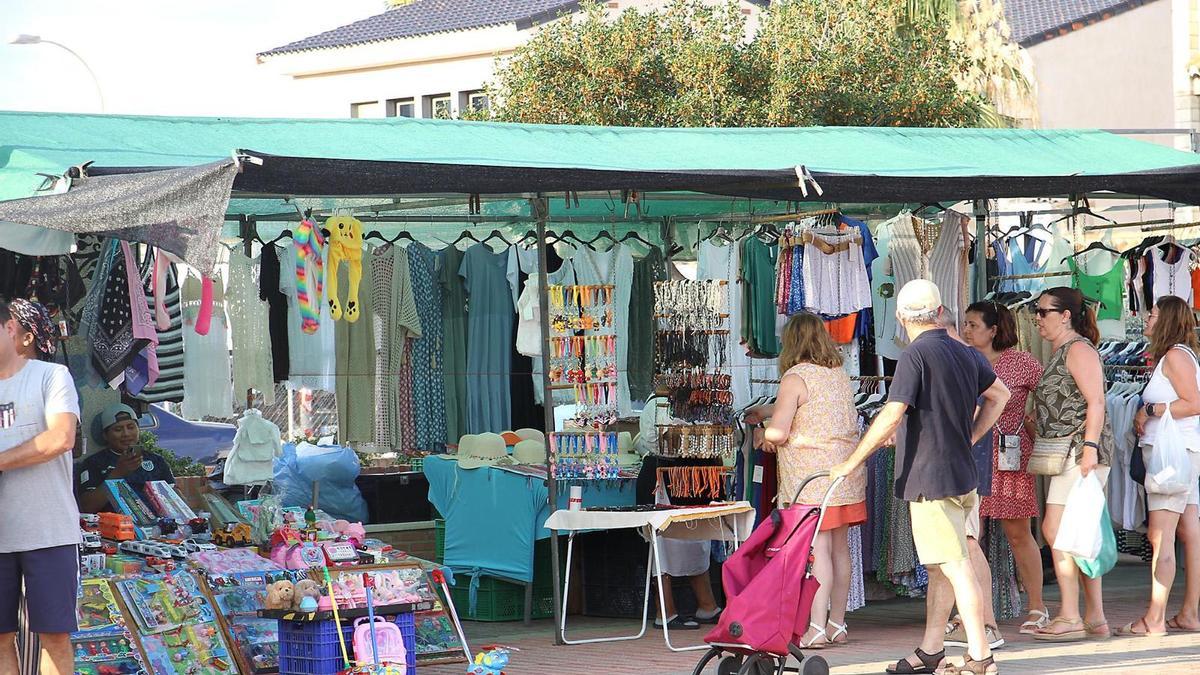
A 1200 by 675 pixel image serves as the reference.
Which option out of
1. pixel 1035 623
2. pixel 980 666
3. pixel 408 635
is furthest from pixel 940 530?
pixel 408 635

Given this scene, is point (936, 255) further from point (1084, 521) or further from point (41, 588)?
point (41, 588)

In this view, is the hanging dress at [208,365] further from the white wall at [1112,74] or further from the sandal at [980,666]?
the white wall at [1112,74]

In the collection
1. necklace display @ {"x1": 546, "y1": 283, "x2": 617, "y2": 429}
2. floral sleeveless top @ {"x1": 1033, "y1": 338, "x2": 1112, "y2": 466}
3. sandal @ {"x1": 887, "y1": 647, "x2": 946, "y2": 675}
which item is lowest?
sandal @ {"x1": 887, "y1": 647, "x2": 946, "y2": 675}

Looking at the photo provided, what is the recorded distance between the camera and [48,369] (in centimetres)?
550

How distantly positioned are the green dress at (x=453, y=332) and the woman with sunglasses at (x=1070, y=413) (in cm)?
386

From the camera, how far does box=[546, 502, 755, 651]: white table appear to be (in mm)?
8055

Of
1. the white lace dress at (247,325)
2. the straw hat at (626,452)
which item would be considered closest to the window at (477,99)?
the straw hat at (626,452)

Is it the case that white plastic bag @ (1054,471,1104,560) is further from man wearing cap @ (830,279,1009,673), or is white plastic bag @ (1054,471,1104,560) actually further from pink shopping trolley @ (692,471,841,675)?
pink shopping trolley @ (692,471,841,675)

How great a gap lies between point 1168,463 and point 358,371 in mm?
4841

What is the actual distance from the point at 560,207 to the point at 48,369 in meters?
5.94

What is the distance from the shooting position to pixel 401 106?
33.9 meters

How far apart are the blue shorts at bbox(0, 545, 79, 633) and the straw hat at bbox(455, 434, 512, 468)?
4.16 metres

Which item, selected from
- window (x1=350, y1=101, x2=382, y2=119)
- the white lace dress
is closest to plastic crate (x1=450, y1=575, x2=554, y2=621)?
the white lace dress

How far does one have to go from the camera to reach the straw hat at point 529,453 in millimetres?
9703
